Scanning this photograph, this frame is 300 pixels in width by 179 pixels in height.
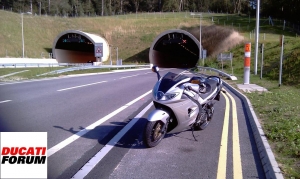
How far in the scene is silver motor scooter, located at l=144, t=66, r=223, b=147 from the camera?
593 centimetres

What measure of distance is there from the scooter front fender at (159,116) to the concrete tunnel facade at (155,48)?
4450 cm

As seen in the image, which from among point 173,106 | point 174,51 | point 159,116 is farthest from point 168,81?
point 174,51

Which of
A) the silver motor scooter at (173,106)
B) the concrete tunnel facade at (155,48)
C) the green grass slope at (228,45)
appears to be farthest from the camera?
the concrete tunnel facade at (155,48)

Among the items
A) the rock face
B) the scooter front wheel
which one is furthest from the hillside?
the scooter front wheel

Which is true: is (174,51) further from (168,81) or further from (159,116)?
(159,116)

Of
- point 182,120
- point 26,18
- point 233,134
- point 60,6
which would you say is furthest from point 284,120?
point 60,6

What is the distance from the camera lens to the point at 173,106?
598 cm

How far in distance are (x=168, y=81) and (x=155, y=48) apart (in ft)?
157

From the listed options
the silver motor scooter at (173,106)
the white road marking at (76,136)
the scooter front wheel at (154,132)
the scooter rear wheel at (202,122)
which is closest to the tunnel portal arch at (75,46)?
the white road marking at (76,136)

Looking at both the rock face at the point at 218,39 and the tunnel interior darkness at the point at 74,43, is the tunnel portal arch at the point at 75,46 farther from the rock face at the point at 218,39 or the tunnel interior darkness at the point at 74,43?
the rock face at the point at 218,39

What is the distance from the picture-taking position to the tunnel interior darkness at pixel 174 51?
170ft

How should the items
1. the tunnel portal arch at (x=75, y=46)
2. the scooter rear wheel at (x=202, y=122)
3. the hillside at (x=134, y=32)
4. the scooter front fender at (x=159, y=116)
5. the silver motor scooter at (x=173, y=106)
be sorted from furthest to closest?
the tunnel portal arch at (x=75, y=46)
the hillside at (x=134, y=32)
the scooter rear wheel at (x=202, y=122)
the silver motor scooter at (x=173, y=106)
the scooter front fender at (x=159, y=116)

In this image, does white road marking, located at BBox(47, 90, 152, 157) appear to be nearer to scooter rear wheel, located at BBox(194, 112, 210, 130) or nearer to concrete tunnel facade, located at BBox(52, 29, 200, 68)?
scooter rear wheel, located at BBox(194, 112, 210, 130)

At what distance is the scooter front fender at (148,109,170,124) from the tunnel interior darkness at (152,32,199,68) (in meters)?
45.7
